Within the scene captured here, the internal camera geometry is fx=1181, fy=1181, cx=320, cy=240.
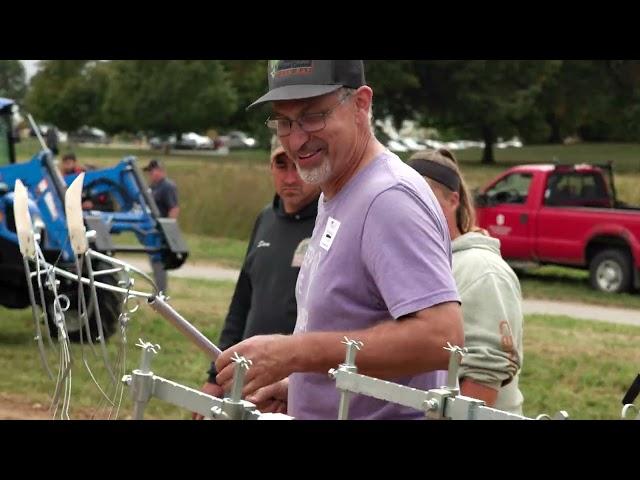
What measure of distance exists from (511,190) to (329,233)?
1664 centimetres

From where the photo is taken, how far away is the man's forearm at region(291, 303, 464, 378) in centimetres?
257

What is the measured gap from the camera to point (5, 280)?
41.9ft

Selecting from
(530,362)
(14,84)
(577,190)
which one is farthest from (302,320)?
(14,84)

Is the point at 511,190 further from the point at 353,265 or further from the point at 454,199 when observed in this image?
the point at 353,265

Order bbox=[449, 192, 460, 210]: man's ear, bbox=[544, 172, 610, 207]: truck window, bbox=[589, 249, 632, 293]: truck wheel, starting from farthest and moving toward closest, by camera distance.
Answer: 1. bbox=[544, 172, 610, 207]: truck window
2. bbox=[589, 249, 632, 293]: truck wheel
3. bbox=[449, 192, 460, 210]: man's ear

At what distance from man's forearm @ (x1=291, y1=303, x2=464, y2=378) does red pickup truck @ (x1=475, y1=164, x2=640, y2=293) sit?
14928mm

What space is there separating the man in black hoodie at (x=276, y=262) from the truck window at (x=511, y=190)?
14145 mm

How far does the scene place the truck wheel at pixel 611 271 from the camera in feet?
56.6

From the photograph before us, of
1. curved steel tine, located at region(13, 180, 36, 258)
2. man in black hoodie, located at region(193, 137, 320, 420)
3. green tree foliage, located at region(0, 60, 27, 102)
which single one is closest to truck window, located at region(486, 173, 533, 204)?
man in black hoodie, located at region(193, 137, 320, 420)

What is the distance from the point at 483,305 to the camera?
12.3 feet

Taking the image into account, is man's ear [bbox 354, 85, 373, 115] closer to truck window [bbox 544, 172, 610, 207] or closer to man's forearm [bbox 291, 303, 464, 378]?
man's forearm [bbox 291, 303, 464, 378]

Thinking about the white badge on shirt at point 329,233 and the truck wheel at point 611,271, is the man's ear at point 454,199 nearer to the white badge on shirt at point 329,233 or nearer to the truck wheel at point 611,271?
the white badge on shirt at point 329,233
